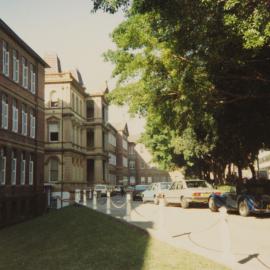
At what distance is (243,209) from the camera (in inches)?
750

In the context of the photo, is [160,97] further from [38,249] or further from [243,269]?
[243,269]

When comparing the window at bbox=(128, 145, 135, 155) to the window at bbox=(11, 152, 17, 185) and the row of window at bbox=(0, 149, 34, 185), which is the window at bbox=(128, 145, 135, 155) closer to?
the row of window at bbox=(0, 149, 34, 185)

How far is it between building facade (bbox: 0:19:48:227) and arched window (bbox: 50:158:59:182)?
649 inches

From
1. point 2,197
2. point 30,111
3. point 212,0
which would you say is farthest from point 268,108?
point 30,111

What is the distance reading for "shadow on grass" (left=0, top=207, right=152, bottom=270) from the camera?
11.4m

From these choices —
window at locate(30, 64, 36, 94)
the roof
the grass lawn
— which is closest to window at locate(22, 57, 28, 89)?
the roof

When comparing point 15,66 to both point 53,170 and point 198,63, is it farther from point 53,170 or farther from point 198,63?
point 53,170

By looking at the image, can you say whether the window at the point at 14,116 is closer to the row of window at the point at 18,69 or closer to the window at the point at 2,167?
the row of window at the point at 18,69

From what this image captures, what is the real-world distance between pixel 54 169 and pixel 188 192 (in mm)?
28880

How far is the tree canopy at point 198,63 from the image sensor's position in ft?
38.7

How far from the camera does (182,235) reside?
1374 centimetres

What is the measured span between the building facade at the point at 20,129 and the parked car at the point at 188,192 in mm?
9750

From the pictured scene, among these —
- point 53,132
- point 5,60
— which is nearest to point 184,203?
point 5,60

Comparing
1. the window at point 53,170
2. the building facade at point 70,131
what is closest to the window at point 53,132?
the building facade at point 70,131
